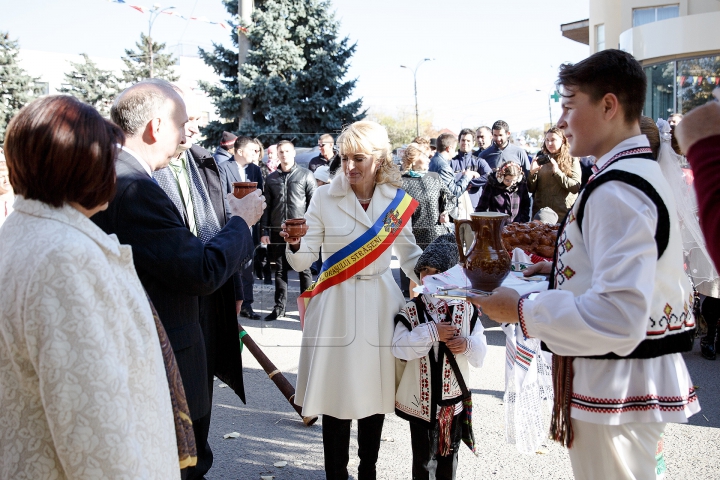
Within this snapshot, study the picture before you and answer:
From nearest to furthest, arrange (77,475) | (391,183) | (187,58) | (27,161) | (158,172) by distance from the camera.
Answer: (77,475) → (27,161) → (158,172) → (391,183) → (187,58)

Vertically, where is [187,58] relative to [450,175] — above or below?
above

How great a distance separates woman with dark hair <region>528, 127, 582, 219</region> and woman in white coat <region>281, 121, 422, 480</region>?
13.2 feet

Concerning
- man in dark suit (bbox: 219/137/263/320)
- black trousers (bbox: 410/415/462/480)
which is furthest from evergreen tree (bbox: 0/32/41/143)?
black trousers (bbox: 410/415/462/480)

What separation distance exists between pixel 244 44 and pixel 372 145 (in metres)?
16.6

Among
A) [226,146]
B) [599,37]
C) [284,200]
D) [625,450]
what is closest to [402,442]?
[625,450]

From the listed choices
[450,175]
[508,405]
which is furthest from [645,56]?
[508,405]

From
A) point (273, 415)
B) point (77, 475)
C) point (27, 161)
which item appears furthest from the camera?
point (273, 415)

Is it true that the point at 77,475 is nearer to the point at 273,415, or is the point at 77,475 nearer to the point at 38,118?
the point at 38,118

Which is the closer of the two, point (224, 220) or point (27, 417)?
point (27, 417)

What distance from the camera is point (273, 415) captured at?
4.81m

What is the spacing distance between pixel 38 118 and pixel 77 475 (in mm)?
891

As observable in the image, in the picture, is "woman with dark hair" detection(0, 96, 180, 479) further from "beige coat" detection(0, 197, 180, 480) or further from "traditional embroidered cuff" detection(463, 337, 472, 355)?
"traditional embroidered cuff" detection(463, 337, 472, 355)

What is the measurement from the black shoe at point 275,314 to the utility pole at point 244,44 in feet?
38.3

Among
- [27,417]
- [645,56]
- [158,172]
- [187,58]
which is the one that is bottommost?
[27,417]
